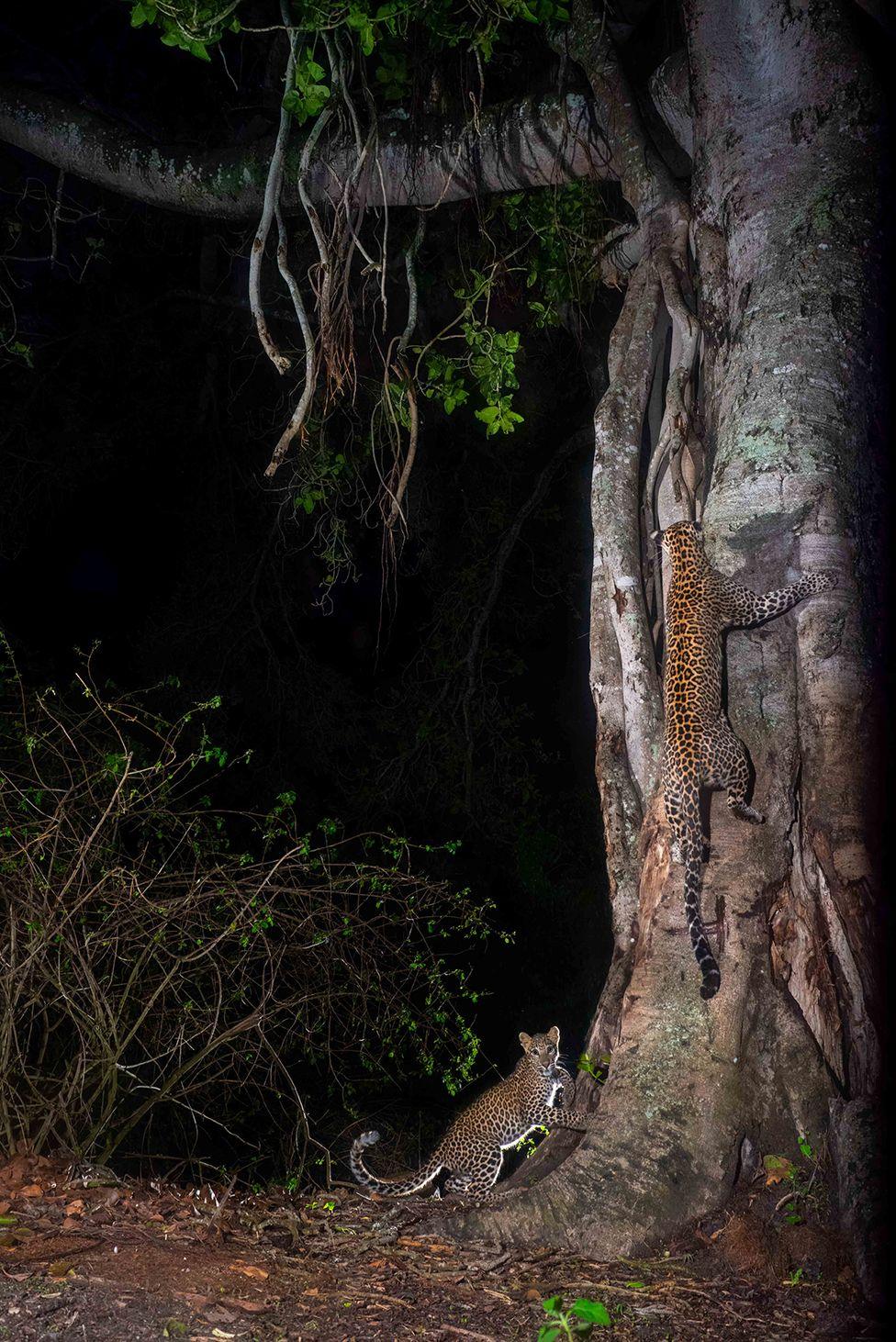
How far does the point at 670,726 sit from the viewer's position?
4.63m

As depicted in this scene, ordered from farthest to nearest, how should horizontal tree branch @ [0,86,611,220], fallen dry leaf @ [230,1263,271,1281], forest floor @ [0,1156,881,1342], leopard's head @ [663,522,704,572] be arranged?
1. horizontal tree branch @ [0,86,611,220]
2. leopard's head @ [663,522,704,572]
3. fallen dry leaf @ [230,1263,271,1281]
4. forest floor @ [0,1156,881,1342]

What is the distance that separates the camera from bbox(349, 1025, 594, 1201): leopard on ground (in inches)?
255

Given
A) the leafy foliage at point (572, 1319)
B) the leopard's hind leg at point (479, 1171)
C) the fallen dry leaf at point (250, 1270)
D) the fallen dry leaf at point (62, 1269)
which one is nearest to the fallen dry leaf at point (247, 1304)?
the fallen dry leaf at point (250, 1270)

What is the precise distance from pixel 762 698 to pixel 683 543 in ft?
2.65

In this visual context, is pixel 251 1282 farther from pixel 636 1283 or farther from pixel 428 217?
pixel 428 217

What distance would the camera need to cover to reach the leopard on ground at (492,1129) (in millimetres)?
6488

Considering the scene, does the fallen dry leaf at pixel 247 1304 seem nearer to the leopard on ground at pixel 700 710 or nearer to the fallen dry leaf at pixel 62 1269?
the fallen dry leaf at pixel 62 1269

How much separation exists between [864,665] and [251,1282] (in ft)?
9.67

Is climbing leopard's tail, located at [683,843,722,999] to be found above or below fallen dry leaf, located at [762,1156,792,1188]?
above

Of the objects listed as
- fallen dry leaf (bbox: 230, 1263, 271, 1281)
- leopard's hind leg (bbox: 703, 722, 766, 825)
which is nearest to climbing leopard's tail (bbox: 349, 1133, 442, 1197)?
fallen dry leaf (bbox: 230, 1263, 271, 1281)

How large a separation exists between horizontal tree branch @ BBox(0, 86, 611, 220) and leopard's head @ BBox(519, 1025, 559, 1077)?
4690mm

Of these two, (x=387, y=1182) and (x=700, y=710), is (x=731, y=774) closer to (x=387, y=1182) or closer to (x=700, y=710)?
(x=700, y=710)

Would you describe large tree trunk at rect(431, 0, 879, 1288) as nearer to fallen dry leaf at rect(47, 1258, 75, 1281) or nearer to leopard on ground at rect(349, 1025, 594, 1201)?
fallen dry leaf at rect(47, 1258, 75, 1281)

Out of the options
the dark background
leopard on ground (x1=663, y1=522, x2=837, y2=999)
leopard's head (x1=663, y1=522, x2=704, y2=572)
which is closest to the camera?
leopard on ground (x1=663, y1=522, x2=837, y2=999)
